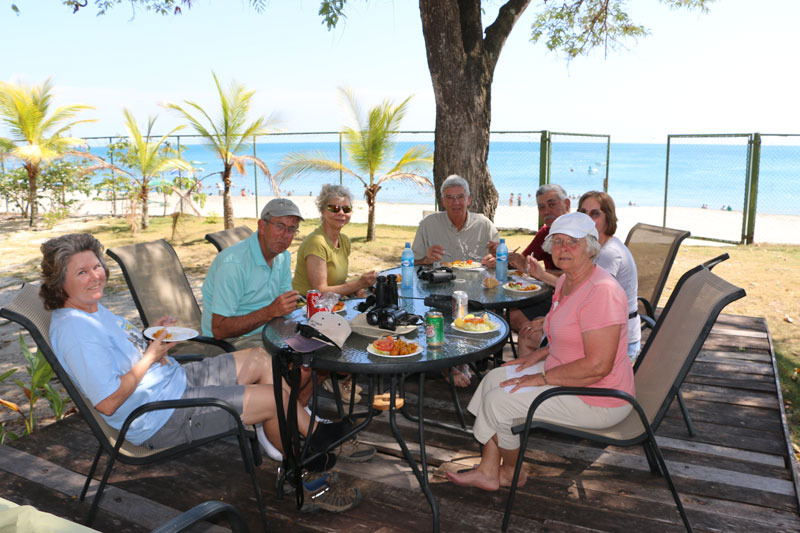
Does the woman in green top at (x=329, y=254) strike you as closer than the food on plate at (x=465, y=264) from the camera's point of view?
Yes


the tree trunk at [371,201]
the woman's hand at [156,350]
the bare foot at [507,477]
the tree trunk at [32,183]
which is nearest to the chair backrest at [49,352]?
the woman's hand at [156,350]

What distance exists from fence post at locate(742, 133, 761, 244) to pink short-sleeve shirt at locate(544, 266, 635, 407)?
10.3 meters

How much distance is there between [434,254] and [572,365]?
2.30 meters

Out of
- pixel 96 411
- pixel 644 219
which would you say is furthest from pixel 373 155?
pixel 644 219

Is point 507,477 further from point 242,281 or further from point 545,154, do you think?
point 545,154

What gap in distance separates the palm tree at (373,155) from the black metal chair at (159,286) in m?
7.83

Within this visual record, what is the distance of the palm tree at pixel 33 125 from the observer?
12.8m

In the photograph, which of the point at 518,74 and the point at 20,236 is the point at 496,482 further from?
the point at 518,74

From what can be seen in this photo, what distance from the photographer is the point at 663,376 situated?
8.87 ft

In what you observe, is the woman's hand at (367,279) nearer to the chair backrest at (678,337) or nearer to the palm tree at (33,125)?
the chair backrest at (678,337)

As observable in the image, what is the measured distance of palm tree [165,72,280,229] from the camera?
11.8 metres

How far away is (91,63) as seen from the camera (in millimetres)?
64438

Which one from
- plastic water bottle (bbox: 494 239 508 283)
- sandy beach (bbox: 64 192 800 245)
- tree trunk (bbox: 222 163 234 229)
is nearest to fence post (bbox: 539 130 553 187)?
sandy beach (bbox: 64 192 800 245)

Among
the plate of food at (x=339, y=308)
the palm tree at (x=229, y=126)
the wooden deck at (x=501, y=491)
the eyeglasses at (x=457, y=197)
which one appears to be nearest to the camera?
the wooden deck at (x=501, y=491)
